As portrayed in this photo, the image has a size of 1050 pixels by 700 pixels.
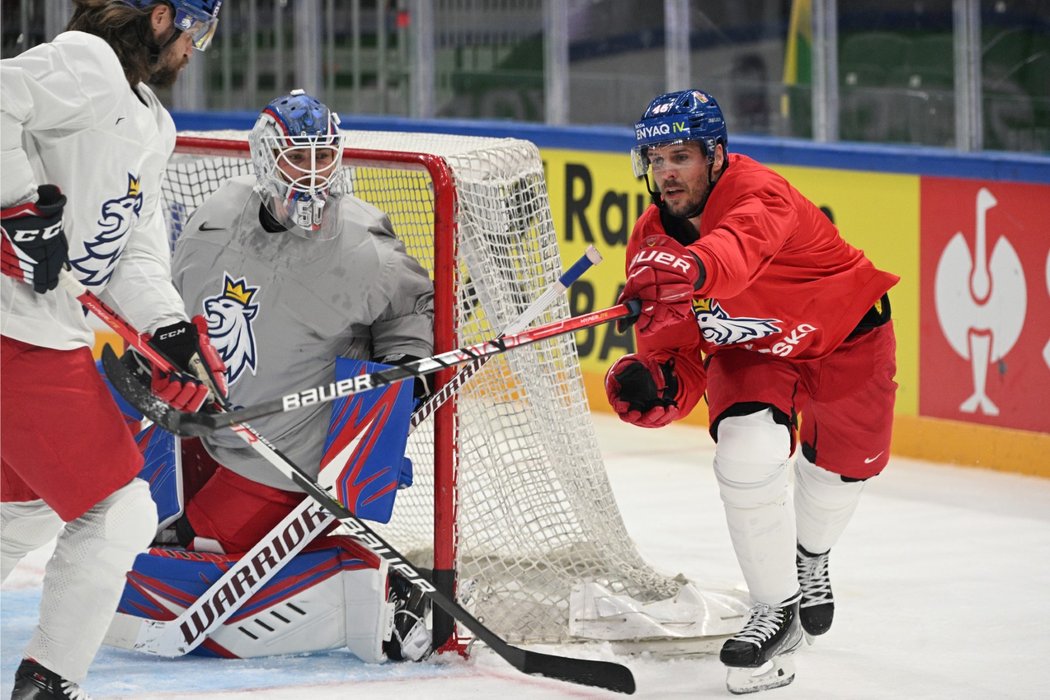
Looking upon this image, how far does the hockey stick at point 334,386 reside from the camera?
101 inches

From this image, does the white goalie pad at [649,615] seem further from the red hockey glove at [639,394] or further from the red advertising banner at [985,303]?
the red advertising banner at [985,303]

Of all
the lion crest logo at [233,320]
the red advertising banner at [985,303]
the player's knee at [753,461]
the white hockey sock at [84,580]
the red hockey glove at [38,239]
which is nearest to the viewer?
the red hockey glove at [38,239]

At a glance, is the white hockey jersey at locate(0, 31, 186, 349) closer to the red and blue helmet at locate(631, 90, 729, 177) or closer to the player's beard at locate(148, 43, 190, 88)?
the player's beard at locate(148, 43, 190, 88)

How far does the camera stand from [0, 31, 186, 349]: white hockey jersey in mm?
2289

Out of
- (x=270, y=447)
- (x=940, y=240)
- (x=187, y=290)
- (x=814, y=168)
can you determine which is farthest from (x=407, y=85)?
(x=270, y=447)

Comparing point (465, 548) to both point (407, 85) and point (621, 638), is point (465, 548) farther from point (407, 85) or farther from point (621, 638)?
point (407, 85)

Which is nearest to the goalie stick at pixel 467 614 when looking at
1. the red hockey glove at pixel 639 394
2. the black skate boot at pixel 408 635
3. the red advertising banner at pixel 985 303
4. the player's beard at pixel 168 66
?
the black skate boot at pixel 408 635

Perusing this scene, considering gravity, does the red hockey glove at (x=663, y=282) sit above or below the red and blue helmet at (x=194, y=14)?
below

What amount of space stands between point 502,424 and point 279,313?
1.54 ft

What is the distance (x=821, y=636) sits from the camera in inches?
127

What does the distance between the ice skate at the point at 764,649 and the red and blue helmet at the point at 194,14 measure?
51.7 inches

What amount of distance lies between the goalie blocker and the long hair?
696 mm

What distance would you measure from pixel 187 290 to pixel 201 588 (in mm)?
554

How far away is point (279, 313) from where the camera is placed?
3.06 metres
